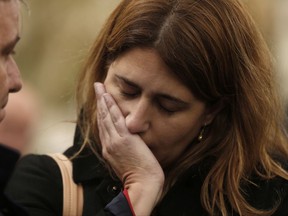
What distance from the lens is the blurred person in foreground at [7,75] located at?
3455mm

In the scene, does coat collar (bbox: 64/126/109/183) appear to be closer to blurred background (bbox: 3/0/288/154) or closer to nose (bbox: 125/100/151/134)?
nose (bbox: 125/100/151/134)

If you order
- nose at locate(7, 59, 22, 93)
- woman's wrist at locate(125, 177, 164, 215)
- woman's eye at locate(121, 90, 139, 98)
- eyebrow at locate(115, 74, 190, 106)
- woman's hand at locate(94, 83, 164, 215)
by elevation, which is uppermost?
nose at locate(7, 59, 22, 93)

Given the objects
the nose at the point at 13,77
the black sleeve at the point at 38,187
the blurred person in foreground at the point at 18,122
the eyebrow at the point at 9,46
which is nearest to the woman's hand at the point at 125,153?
the black sleeve at the point at 38,187

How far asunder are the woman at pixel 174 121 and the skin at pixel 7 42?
26.8 inches

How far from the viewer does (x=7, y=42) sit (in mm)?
3633

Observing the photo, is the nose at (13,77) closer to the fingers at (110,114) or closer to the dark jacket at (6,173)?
the dark jacket at (6,173)

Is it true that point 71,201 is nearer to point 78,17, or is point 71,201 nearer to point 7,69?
point 7,69

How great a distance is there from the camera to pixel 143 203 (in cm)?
416

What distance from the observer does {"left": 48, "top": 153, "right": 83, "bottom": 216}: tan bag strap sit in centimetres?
427

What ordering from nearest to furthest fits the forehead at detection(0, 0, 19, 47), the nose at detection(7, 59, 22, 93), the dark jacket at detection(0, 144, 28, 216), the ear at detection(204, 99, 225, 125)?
1. the dark jacket at detection(0, 144, 28, 216)
2. the forehead at detection(0, 0, 19, 47)
3. the nose at detection(7, 59, 22, 93)
4. the ear at detection(204, 99, 225, 125)

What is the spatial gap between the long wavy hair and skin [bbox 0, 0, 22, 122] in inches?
28.3

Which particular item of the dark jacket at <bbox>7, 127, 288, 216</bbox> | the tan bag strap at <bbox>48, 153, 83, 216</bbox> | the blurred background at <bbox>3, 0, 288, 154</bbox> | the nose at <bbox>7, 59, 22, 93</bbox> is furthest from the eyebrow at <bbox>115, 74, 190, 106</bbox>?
the blurred background at <bbox>3, 0, 288, 154</bbox>

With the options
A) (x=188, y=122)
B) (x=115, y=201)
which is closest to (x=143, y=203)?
(x=115, y=201)

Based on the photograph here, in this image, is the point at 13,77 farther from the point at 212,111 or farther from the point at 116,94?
the point at 212,111
